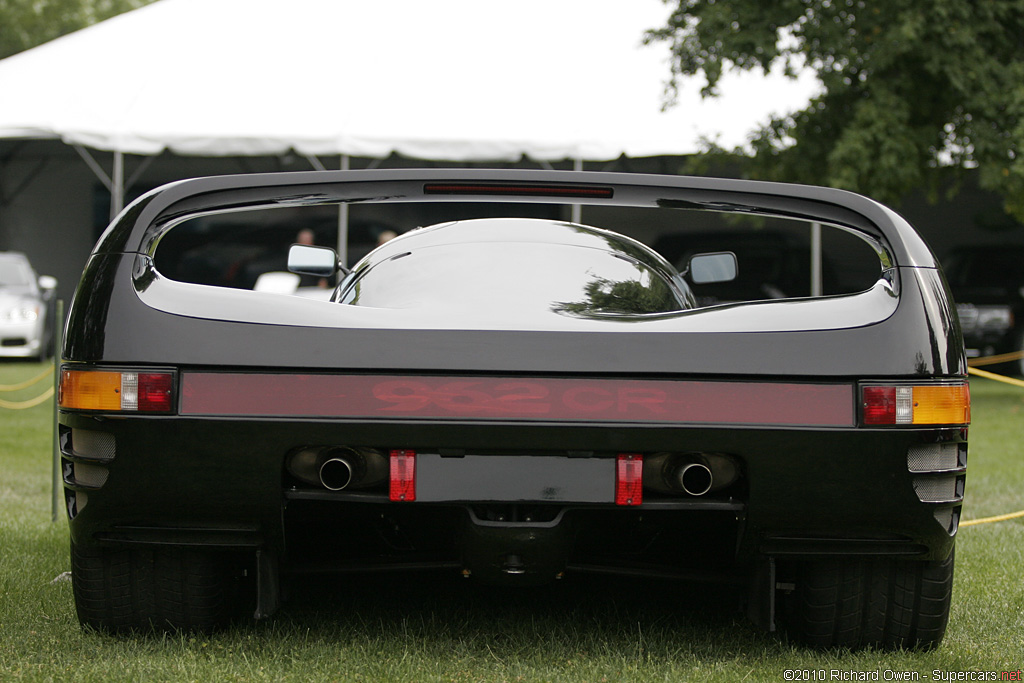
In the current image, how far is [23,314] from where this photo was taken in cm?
1480

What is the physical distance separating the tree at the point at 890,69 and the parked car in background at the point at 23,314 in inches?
368

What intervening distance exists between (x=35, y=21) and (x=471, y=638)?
3849 centimetres

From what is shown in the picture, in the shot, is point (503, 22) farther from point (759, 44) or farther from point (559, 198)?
point (559, 198)

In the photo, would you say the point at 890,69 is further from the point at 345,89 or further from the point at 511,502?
the point at 511,502

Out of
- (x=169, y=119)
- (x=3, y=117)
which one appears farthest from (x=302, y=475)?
(x=3, y=117)

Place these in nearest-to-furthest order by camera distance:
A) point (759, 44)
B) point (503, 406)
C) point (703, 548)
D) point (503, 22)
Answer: point (503, 406) < point (703, 548) < point (759, 44) < point (503, 22)

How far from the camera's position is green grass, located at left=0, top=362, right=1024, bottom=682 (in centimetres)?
251

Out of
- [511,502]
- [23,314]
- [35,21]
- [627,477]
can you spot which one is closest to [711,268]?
[627,477]

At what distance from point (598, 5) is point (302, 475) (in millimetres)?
15350

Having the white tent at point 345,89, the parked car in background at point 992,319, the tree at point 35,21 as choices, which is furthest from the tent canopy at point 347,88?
the tree at point 35,21

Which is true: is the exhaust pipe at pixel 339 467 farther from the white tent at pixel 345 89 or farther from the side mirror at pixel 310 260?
the white tent at pixel 345 89

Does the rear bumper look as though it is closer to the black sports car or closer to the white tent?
the black sports car

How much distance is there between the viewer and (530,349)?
2.29 meters

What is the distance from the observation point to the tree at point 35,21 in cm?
3528
